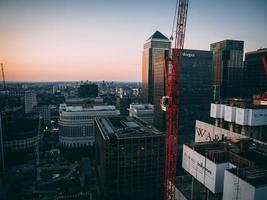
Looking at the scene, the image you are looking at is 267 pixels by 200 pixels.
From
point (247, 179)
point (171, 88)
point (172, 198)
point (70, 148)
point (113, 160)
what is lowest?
point (70, 148)

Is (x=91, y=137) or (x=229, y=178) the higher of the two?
(x=229, y=178)

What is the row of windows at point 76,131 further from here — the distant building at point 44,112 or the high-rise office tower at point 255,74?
the high-rise office tower at point 255,74

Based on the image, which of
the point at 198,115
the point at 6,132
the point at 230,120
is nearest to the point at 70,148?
the point at 6,132

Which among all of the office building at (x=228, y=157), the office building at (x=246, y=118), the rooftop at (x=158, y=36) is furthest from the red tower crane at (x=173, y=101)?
the rooftop at (x=158, y=36)

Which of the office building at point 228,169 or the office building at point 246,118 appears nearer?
the office building at point 228,169

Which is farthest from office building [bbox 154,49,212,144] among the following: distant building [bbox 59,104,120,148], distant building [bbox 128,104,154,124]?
distant building [bbox 59,104,120,148]

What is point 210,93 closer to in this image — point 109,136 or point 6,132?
point 109,136

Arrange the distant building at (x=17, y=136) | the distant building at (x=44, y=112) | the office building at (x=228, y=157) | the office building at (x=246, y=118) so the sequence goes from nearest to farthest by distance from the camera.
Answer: the office building at (x=228, y=157) → the office building at (x=246, y=118) → the distant building at (x=17, y=136) → the distant building at (x=44, y=112)
